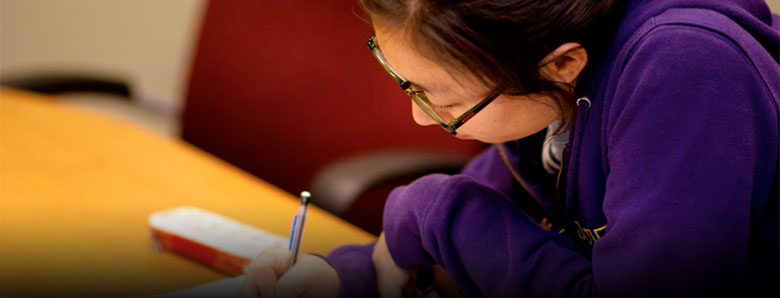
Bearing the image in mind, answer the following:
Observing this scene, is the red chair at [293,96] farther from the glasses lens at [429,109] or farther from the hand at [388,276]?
the glasses lens at [429,109]

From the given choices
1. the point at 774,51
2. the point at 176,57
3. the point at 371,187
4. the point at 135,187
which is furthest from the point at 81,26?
the point at 774,51

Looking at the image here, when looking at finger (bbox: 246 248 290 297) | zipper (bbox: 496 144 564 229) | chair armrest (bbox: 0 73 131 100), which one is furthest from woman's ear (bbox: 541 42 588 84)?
chair armrest (bbox: 0 73 131 100)

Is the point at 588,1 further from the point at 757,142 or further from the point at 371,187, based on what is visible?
the point at 371,187

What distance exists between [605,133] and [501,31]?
13 cm

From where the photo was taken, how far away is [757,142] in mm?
552

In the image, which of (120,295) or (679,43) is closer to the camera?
(679,43)

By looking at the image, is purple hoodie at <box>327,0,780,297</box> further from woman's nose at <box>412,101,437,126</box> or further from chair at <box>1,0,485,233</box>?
chair at <box>1,0,485,233</box>

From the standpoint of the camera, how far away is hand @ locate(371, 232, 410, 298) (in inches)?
31.1

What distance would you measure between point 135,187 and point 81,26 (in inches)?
55.1

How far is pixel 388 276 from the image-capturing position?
80 cm

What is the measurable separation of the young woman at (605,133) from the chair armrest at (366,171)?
257mm

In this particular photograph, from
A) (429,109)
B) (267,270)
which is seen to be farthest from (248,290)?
(429,109)

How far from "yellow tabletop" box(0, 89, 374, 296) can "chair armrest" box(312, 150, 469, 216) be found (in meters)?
0.03

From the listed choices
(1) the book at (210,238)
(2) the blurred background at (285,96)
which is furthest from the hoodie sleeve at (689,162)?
(2) the blurred background at (285,96)
